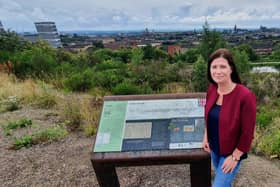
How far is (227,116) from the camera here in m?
1.52

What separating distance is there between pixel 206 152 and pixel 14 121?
3.40 metres

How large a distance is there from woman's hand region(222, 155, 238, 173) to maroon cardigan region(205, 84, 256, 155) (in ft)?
0.14

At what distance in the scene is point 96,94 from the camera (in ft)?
17.9

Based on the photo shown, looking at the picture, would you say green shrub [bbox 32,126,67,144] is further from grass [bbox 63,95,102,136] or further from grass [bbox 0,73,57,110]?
grass [bbox 0,73,57,110]

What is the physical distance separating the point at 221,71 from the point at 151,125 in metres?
0.70

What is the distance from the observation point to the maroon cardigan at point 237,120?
4.78 ft

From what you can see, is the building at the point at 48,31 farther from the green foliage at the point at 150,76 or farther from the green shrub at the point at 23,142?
the green shrub at the point at 23,142

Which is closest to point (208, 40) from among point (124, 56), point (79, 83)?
point (124, 56)

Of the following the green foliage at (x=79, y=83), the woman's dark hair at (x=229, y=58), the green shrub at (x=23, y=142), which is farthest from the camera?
the green foliage at (x=79, y=83)

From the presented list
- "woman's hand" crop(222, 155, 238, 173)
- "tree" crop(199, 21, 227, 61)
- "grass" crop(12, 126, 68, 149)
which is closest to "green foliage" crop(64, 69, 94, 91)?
"grass" crop(12, 126, 68, 149)

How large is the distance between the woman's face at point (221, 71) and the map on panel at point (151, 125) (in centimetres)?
50

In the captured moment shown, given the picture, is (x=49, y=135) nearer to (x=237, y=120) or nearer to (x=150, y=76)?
(x=237, y=120)

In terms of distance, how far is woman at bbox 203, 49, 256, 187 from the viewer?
147 cm

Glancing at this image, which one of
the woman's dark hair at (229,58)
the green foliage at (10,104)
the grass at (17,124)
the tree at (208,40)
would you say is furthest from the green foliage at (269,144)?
the tree at (208,40)
